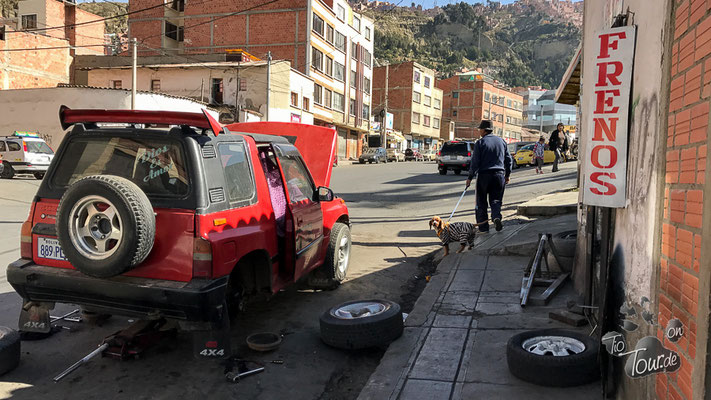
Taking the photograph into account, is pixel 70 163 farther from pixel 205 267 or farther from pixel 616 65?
pixel 616 65

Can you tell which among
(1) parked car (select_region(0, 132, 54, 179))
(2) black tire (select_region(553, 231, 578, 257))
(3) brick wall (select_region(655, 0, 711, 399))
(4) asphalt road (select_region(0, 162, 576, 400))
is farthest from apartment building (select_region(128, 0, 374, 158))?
(3) brick wall (select_region(655, 0, 711, 399))

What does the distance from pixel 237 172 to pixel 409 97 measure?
244ft

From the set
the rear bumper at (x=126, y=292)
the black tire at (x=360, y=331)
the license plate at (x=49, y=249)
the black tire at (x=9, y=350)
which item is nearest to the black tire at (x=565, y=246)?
the black tire at (x=360, y=331)

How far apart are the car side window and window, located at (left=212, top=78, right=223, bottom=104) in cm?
3680

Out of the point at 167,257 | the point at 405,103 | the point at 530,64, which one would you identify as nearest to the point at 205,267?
the point at 167,257

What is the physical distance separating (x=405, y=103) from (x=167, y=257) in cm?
7518

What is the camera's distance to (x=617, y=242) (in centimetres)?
380

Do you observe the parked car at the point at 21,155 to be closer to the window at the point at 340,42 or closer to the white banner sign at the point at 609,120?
the white banner sign at the point at 609,120

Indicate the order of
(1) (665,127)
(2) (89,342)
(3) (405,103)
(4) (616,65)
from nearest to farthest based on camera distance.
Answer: (1) (665,127), (4) (616,65), (2) (89,342), (3) (405,103)

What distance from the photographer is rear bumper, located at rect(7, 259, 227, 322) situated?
12.3 feet

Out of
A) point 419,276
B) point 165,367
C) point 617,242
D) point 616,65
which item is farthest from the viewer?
point 419,276

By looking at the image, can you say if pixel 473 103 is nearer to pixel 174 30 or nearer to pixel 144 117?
pixel 174 30

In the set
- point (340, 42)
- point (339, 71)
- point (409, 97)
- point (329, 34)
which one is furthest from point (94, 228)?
point (409, 97)

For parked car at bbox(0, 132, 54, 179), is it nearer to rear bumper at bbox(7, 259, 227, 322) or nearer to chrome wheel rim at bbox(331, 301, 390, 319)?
rear bumper at bbox(7, 259, 227, 322)
